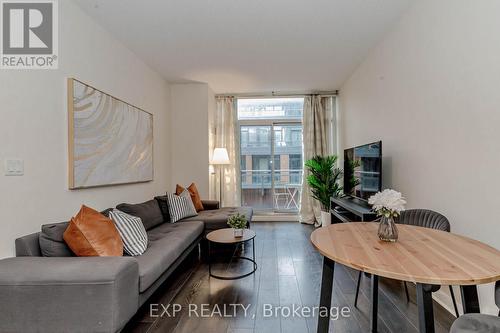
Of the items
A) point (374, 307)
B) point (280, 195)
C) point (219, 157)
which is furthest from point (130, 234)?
point (280, 195)

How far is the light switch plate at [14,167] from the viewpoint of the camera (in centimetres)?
175

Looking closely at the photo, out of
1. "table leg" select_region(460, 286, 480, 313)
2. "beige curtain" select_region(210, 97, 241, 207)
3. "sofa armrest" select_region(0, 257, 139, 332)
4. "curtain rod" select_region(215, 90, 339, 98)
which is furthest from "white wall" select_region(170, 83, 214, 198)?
"table leg" select_region(460, 286, 480, 313)

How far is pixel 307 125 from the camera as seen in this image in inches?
206

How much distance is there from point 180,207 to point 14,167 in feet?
6.64

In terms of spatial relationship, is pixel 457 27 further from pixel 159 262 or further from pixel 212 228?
pixel 212 228

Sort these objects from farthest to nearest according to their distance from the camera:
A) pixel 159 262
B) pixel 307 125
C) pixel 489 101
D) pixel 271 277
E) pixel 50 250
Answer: pixel 307 125, pixel 271 277, pixel 159 262, pixel 50 250, pixel 489 101

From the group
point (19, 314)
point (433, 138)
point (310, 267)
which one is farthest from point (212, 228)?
point (433, 138)

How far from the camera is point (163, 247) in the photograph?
235 centimetres

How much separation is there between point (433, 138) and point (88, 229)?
2.90 metres

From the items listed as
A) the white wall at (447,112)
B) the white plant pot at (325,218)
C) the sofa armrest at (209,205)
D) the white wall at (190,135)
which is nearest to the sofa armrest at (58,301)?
the white wall at (447,112)

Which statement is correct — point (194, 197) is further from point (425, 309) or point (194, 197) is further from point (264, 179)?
point (425, 309)

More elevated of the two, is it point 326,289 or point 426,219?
point 426,219

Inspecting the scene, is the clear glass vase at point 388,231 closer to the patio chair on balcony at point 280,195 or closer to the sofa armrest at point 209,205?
the sofa armrest at point 209,205

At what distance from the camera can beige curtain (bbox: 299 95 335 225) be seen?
517 centimetres
